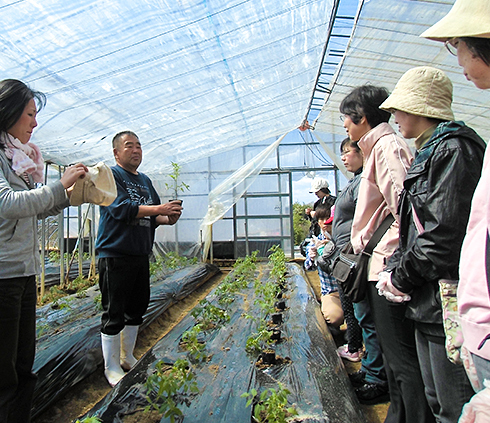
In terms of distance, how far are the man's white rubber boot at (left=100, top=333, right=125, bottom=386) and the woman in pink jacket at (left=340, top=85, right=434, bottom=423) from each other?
1.59 metres

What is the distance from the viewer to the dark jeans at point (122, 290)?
219 centimetres

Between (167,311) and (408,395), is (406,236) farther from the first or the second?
(167,311)

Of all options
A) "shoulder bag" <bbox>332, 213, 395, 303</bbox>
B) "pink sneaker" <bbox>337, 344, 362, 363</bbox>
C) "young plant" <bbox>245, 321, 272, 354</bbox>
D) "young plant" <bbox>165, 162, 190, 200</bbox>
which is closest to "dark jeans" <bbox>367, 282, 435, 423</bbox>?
"shoulder bag" <bbox>332, 213, 395, 303</bbox>

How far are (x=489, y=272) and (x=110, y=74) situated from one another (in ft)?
10.7

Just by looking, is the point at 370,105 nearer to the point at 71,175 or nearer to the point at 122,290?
the point at 71,175

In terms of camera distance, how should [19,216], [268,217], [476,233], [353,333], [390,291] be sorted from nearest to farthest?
1. [476,233]
2. [390,291]
3. [19,216]
4. [353,333]
5. [268,217]

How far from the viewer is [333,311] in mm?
2979

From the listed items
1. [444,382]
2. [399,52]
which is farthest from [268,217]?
[444,382]

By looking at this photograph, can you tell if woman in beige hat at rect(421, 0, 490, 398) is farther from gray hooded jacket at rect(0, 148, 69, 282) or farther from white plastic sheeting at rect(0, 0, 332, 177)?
white plastic sheeting at rect(0, 0, 332, 177)

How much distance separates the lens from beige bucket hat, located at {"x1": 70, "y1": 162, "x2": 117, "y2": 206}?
5.37ft

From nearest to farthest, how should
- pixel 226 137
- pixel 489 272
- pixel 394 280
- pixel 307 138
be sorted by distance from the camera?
pixel 489 272 < pixel 394 280 < pixel 226 137 < pixel 307 138

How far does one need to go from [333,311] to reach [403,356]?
5.71 ft

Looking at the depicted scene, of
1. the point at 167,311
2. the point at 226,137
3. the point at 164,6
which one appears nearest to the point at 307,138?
the point at 226,137

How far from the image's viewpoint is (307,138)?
9.39 meters
